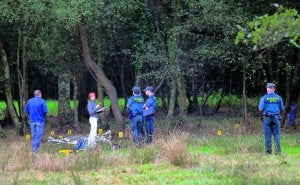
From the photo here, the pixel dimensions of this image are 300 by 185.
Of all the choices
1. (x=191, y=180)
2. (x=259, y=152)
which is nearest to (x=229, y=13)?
(x=259, y=152)

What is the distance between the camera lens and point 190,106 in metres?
34.7

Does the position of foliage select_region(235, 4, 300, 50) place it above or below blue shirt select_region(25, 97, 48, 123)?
above

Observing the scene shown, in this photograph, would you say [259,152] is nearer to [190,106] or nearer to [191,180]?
[191,180]

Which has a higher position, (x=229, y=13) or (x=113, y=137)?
(x=229, y=13)

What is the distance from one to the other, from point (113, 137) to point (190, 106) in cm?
1442

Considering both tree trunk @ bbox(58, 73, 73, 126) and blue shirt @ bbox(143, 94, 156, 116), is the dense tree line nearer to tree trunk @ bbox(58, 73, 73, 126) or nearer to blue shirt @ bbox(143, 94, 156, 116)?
tree trunk @ bbox(58, 73, 73, 126)

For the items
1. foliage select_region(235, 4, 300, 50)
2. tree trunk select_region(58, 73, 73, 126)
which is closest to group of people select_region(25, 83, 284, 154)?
foliage select_region(235, 4, 300, 50)

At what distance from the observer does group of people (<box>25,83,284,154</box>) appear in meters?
14.2

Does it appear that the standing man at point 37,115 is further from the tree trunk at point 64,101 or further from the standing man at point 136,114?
the tree trunk at point 64,101

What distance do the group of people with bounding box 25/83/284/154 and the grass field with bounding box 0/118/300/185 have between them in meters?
0.69

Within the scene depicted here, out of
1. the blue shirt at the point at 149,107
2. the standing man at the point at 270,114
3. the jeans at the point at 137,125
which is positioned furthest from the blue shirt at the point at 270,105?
the blue shirt at the point at 149,107

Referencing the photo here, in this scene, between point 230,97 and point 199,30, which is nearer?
point 199,30

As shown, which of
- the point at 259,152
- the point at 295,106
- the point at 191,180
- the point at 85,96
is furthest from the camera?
the point at 85,96

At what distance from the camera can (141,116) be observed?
17203 mm
